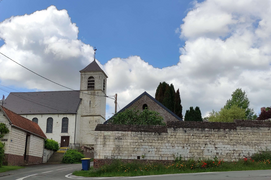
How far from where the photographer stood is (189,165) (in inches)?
608

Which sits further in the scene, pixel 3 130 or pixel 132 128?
pixel 3 130

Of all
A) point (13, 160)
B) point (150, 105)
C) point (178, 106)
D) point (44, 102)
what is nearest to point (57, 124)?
point (44, 102)

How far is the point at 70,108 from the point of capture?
46.8 meters

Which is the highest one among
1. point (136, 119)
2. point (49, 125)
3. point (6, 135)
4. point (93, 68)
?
point (93, 68)

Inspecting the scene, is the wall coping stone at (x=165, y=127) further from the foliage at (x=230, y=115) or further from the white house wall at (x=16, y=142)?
the foliage at (x=230, y=115)

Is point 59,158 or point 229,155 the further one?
point 59,158

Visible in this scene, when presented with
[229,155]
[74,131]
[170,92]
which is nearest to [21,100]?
[74,131]

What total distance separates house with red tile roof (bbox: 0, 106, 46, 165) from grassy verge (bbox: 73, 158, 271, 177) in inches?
385

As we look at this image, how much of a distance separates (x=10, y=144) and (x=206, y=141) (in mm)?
15570

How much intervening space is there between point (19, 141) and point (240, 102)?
3950 cm

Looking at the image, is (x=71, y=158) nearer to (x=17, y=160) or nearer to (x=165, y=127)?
(x=17, y=160)

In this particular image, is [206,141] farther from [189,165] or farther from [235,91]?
[235,91]

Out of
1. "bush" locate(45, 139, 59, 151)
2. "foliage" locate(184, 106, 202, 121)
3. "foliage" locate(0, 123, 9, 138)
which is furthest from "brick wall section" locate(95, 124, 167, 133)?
"bush" locate(45, 139, 59, 151)

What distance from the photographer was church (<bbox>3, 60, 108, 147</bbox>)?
45875 mm
